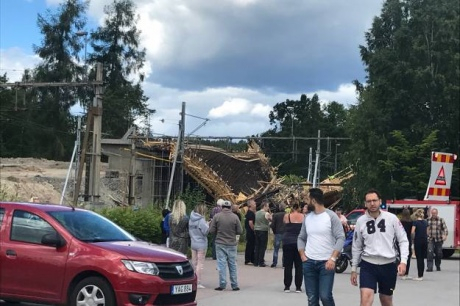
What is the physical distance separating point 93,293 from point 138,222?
33.5ft

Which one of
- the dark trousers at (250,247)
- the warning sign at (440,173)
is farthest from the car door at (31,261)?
the warning sign at (440,173)

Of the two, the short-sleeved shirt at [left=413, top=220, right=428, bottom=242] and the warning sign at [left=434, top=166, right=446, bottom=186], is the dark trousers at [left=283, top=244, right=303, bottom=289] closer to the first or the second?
the short-sleeved shirt at [left=413, top=220, right=428, bottom=242]

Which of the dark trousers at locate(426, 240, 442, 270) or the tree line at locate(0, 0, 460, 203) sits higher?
the tree line at locate(0, 0, 460, 203)

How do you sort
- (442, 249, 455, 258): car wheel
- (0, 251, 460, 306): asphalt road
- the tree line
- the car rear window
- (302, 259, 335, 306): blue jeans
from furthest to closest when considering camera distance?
the tree line < (442, 249, 455, 258): car wheel < (0, 251, 460, 306): asphalt road < the car rear window < (302, 259, 335, 306): blue jeans

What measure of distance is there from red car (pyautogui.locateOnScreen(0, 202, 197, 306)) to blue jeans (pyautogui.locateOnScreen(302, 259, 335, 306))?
5.63ft

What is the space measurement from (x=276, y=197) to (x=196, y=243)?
3175 cm

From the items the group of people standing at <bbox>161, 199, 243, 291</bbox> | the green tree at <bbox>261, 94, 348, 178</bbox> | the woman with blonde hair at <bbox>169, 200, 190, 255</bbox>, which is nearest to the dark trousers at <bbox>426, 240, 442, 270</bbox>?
the group of people standing at <bbox>161, 199, 243, 291</bbox>

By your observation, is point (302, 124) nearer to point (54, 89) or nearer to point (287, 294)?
point (54, 89)

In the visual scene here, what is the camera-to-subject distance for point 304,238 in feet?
28.6

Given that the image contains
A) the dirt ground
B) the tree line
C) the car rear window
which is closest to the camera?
the car rear window

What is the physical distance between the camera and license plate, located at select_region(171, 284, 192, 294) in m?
8.58

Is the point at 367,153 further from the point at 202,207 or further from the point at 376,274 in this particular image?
the point at 376,274

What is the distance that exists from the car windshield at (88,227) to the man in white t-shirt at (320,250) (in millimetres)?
2812

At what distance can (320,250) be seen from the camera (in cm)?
837
